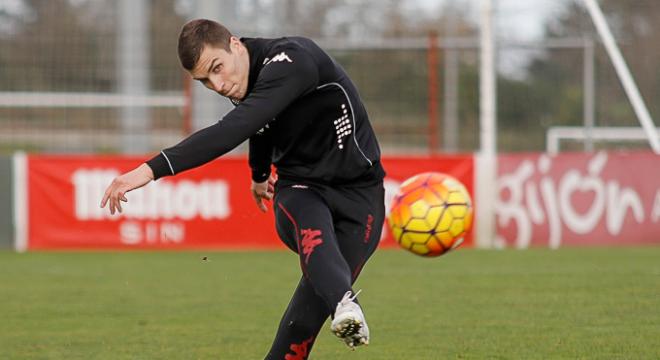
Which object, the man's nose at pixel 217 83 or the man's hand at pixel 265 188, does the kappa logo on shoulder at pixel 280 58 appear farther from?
the man's hand at pixel 265 188

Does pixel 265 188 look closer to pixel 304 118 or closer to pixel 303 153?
pixel 303 153

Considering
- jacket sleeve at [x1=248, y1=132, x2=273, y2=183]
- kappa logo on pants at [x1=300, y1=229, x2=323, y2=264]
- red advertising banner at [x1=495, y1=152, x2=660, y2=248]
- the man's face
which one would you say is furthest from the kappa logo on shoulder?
red advertising banner at [x1=495, y1=152, x2=660, y2=248]

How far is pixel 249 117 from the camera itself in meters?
5.04

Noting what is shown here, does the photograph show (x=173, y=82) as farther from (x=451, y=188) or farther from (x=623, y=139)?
(x=451, y=188)

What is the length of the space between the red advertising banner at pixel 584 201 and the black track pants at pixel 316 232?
10422 mm

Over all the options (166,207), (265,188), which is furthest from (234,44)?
(166,207)

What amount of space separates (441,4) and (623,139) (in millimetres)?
3342

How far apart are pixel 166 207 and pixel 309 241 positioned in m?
11.0

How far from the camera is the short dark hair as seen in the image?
512 cm

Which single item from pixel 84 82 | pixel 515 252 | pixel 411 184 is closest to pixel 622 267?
pixel 515 252

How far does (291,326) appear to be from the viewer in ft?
18.4

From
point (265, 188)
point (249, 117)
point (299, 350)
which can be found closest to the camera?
point (249, 117)

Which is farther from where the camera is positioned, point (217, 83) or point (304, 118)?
point (304, 118)

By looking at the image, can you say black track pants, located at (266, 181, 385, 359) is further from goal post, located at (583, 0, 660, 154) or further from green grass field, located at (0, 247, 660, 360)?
goal post, located at (583, 0, 660, 154)
